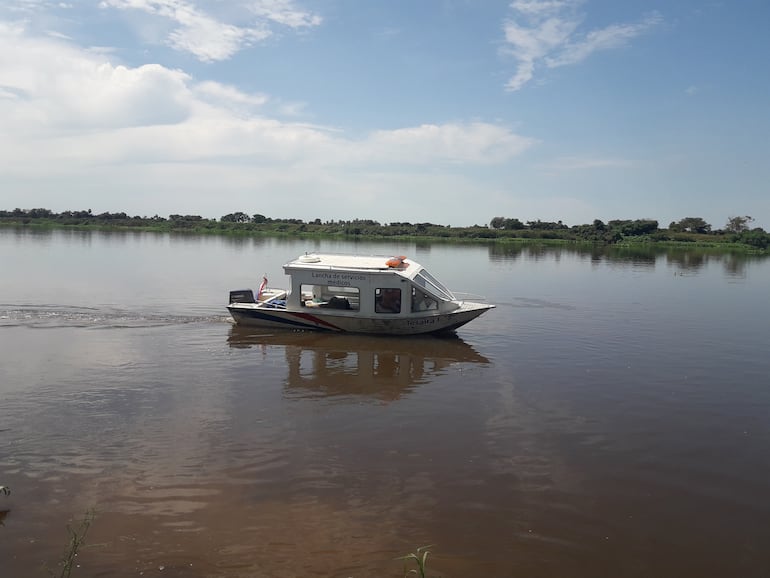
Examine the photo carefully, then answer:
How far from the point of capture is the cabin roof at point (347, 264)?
19.5 meters

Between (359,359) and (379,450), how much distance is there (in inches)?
273

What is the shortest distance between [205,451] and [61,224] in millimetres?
132092

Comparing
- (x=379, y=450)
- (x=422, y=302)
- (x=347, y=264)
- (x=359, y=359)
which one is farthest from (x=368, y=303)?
(x=379, y=450)

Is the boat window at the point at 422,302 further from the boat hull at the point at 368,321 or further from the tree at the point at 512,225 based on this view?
the tree at the point at 512,225

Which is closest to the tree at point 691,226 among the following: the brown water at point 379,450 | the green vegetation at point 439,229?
the green vegetation at point 439,229

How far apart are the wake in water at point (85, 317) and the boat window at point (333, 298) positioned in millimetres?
3966

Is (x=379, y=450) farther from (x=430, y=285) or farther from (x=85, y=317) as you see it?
(x=85, y=317)

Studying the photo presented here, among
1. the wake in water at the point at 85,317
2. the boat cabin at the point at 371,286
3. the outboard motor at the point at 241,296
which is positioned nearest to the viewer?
the boat cabin at the point at 371,286

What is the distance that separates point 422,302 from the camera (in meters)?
19.8

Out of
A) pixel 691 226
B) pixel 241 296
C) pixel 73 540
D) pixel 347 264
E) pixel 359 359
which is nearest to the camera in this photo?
pixel 73 540

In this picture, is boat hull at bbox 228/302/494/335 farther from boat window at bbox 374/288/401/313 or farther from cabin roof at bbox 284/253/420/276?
cabin roof at bbox 284/253/420/276

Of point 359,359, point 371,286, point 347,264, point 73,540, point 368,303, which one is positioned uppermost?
point 347,264

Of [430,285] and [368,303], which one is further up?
[430,285]

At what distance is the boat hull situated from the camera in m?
19.5
